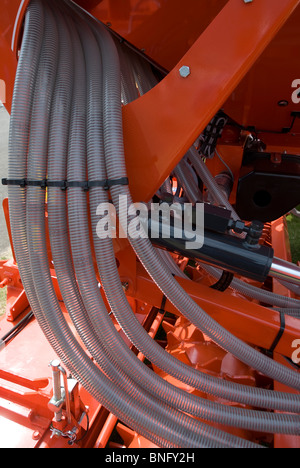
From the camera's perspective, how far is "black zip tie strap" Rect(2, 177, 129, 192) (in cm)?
110

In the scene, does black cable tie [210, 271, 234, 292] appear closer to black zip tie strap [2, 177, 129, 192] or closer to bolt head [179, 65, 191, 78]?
black zip tie strap [2, 177, 129, 192]

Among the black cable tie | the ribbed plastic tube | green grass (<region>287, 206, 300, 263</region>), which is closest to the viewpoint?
the ribbed plastic tube

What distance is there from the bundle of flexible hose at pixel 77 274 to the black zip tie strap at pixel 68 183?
0.06 ft

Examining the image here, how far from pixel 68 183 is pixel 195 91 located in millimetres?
538

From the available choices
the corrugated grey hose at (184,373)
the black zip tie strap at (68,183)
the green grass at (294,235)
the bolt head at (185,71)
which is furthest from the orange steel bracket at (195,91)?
the green grass at (294,235)

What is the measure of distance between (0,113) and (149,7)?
8886 millimetres

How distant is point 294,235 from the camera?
417cm

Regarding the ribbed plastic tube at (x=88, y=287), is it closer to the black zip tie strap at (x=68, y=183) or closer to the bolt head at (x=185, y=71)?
the black zip tie strap at (x=68, y=183)

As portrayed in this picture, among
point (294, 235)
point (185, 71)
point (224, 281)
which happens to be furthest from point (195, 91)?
point (294, 235)

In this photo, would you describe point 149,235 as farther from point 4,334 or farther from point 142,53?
point 4,334

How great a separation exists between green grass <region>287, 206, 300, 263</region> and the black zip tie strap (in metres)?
3.08

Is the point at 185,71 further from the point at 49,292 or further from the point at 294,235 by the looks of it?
the point at 294,235

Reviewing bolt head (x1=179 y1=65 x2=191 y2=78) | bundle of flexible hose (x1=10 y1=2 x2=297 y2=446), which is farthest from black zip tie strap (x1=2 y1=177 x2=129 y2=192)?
bolt head (x1=179 y1=65 x2=191 y2=78)
